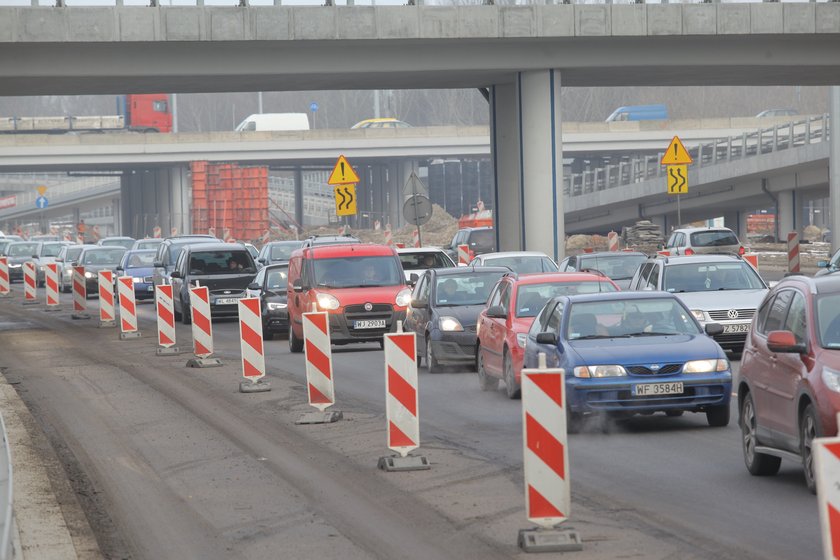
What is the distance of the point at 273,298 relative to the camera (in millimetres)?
29891

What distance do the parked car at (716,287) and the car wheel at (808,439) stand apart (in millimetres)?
10504

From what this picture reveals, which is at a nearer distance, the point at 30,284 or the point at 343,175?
the point at 343,175

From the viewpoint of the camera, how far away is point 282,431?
15297mm

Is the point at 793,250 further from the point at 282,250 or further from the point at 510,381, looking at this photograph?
the point at 510,381

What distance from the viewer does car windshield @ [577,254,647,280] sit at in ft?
102

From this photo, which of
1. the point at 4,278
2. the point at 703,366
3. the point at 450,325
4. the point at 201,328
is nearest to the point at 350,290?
the point at 201,328

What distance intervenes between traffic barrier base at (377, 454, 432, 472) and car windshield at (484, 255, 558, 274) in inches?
613

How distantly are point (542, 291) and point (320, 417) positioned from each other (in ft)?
14.8

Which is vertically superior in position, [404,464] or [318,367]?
[318,367]

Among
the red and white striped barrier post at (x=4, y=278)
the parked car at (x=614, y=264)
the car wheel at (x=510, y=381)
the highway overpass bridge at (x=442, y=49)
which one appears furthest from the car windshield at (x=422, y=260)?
the red and white striped barrier post at (x=4, y=278)

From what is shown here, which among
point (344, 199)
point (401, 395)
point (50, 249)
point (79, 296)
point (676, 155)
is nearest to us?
point (401, 395)

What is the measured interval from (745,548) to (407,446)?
428 cm

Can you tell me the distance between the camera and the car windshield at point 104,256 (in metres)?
48.3

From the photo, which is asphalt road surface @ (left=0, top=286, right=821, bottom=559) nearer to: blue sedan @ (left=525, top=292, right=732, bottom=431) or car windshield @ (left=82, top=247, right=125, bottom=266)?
blue sedan @ (left=525, top=292, right=732, bottom=431)
